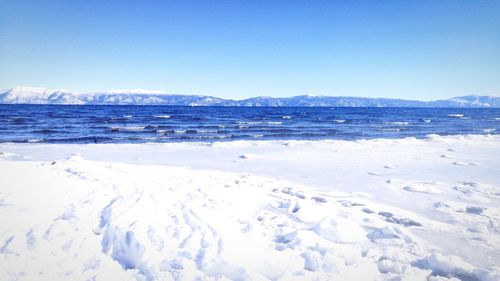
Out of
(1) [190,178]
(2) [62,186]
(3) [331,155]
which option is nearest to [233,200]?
(1) [190,178]

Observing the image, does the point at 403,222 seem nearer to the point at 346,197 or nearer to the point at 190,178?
the point at 346,197

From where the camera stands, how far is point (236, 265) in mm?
4082

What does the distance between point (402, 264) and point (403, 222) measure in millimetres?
1759

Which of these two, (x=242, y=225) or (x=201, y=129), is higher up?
(x=242, y=225)

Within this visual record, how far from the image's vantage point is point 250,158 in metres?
13.5

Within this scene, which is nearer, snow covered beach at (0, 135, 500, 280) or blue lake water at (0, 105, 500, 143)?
snow covered beach at (0, 135, 500, 280)

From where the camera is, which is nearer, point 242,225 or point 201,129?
point 242,225

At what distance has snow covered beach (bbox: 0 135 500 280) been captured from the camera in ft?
13.1

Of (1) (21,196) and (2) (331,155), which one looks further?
(2) (331,155)

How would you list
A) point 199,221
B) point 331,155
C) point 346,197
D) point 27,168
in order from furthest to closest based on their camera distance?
point 331,155 → point 27,168 → point 346,197 → point 199,221

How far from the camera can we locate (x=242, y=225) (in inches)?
211

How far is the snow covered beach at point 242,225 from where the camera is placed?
400 centimetres

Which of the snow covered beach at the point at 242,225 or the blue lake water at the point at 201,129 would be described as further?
the blue lake water at the point at 201,129

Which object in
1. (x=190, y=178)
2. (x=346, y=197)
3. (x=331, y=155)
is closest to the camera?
(x=346, y=197)
